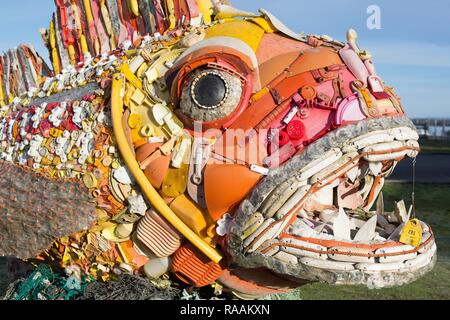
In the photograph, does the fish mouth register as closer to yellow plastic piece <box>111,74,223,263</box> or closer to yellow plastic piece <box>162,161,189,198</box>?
yellow plastic piece <box>111,74,223,263</box>

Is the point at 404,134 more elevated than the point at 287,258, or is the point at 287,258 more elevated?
the point at 404,134

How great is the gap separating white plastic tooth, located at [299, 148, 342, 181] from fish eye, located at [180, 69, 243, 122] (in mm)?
387

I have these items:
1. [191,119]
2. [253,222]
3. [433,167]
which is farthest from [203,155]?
[433,167]

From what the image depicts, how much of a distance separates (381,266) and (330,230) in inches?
10.4

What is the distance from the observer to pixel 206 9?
10.1 ft

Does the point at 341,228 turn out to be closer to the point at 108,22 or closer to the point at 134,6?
the point at 134,6

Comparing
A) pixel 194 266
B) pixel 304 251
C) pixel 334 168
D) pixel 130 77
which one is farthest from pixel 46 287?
pixel 334 168

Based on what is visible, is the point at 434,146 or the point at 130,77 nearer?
the point at 130,77

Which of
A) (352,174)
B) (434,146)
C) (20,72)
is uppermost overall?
(20,72)

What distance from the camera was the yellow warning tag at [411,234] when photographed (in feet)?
8.40

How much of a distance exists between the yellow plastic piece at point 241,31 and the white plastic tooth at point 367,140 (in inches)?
23.9

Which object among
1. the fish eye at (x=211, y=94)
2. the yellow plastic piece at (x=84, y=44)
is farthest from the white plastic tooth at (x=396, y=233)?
the yellow plastic piece at (x=84, y=44)

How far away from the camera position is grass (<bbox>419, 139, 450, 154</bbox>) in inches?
631

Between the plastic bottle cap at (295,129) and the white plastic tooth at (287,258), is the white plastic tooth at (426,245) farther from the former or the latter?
the plastic bottle cap at (295,129)
